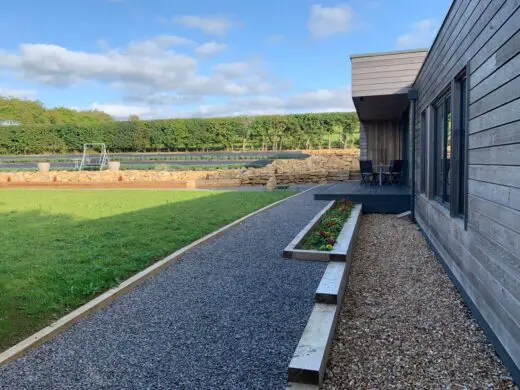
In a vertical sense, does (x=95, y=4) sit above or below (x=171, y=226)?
above

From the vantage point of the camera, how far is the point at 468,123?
319 centimetres

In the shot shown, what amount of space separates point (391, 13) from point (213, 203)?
796cm

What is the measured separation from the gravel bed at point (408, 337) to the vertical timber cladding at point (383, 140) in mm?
8609

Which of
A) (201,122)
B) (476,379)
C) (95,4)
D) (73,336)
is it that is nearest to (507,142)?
(476,379)

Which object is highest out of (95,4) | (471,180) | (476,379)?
(95,4)

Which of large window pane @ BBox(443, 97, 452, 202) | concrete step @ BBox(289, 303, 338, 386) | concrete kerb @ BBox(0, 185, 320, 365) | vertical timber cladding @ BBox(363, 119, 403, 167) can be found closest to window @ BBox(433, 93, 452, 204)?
large window pane @ BBox(443, 97, 452, 202)

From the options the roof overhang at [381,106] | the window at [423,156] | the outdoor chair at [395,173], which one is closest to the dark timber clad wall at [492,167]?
the window at [423,156]

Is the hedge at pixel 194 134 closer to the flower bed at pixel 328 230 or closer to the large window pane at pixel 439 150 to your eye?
the flower bed at pixel 328 230

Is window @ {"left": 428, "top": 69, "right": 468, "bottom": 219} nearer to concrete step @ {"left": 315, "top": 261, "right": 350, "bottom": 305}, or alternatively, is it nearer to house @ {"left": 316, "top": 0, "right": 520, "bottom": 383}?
house @ {"left": 316, "top": 0, "right": 520, "bottom": 383}

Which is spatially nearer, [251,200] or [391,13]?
[251,200]

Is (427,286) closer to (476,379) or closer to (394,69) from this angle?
(476,379)

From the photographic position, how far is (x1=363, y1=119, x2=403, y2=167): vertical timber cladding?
12523 millimetres

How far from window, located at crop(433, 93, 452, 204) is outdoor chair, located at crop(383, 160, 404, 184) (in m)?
5.11

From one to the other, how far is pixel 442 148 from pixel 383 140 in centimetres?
819
